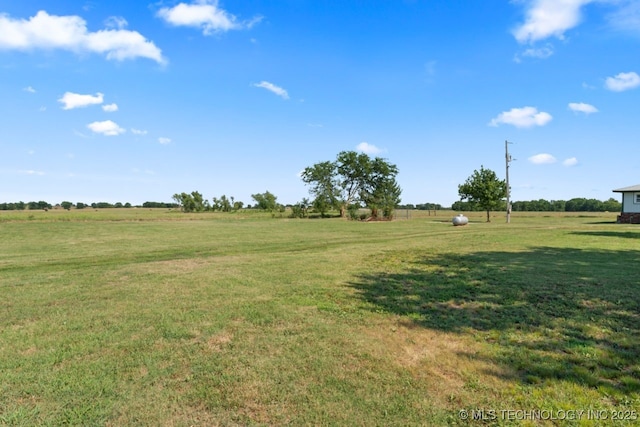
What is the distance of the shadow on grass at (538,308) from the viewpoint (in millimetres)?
3613

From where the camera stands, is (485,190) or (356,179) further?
(356,179)

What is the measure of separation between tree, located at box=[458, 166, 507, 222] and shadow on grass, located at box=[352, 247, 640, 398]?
26.4 meters

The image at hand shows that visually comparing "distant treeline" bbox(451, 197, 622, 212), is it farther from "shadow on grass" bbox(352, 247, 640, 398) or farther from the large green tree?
"shadow on grass" bbox(352, 247, 640, 398)

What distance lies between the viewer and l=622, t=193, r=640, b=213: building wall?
97.1 ft

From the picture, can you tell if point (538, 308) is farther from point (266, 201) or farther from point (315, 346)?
point (266, 201)

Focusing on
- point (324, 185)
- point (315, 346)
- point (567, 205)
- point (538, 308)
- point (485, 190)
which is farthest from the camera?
point (567, 205)

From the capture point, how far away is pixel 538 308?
5473 millimetres

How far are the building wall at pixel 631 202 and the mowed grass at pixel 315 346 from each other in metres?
29.1

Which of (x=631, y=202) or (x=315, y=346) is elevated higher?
(x=631, y=202)

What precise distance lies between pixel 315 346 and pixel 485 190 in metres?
35.2

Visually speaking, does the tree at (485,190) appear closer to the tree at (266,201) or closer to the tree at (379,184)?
the tree at (379,184)

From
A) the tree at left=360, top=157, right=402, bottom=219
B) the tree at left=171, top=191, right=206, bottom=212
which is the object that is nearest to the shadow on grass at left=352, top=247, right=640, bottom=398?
the tree at left=360, top=157, right=402, bottom=219

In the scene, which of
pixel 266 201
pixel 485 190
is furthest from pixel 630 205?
pixel 266 201

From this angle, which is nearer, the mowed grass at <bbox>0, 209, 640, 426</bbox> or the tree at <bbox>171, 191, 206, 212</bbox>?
the mowed grass at <bbox>0, 209, 640, 426</bbox>
